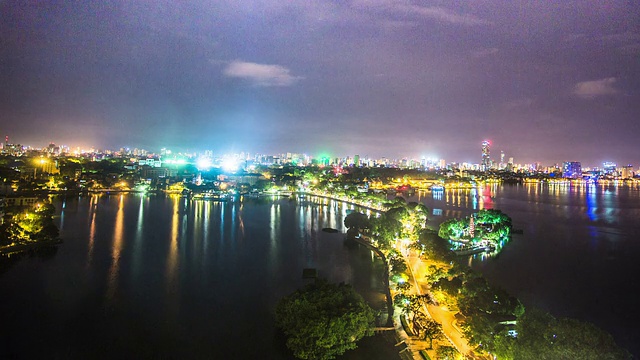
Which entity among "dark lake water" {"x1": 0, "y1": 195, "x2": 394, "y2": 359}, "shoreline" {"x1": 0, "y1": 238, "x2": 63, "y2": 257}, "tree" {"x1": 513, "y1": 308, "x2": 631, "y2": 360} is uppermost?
"tree" {"x1": 513, "y1": 308, "x2": 631, "y2": 360}

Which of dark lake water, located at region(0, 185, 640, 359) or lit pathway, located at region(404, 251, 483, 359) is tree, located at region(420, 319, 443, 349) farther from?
dark lake water, located at region(0, 185, 640, 359)

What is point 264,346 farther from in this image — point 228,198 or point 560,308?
point 228,198

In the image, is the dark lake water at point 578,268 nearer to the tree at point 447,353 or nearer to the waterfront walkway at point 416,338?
the waterfront walkway at point 416,338

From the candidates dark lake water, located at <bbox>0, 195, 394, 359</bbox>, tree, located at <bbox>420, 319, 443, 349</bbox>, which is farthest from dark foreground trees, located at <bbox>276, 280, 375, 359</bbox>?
tree, located at <bbox>420, 319, 443, 349</bbox>

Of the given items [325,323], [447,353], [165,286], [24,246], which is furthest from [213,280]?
[24,246]

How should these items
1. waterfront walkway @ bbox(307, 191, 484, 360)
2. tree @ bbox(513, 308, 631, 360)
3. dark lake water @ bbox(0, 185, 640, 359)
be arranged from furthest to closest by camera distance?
dark lake water @ bbox(0, 185, 640, 359) → waterfront walkway @ bbox(307, 191, 484, 360) → tree @ bbox(513, 308, 631, 360)

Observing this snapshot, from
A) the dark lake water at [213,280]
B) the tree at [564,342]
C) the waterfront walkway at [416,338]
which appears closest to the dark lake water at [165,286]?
the dark lake water at [213,280]
